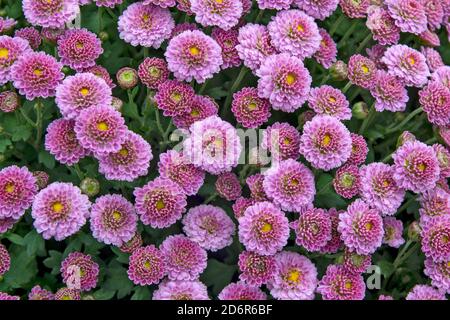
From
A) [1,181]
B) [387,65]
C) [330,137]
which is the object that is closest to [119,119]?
[1,181]

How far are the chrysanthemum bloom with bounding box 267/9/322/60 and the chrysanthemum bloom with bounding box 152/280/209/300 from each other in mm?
1082

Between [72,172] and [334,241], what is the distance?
115 cm

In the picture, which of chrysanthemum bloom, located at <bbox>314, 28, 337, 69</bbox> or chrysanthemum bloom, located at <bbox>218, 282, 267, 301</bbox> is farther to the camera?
chrysanthemum bloom, located at <bbox>314, 28, 337, 69</bbox>

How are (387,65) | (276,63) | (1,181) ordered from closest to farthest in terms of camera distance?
1. (1,181)
2. (276,63)
3. (387,65)

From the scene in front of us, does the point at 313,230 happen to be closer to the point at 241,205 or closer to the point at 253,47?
the point at 241,205

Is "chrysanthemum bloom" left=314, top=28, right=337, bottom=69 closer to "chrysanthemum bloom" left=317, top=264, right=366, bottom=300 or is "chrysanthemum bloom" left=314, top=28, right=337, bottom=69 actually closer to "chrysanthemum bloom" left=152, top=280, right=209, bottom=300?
"chrysanthemum bloom" left=317, top=264, right=366, bottom=300

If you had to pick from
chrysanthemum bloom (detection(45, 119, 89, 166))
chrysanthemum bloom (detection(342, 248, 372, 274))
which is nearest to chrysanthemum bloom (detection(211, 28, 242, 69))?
chrysanthemum bloom (detection(45, 119, 89, 166))

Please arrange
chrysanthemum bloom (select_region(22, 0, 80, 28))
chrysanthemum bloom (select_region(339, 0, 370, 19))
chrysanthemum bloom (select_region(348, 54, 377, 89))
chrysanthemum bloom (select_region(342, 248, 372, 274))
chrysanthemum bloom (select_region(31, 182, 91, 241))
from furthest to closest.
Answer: chrysanthemum bloom (select_region(339, 0, 370, 19))
chrysanthemum bloom (select_region(348, 54, 377, 89))
chrysanthemum bloom (select_region(22, 0, 80, 28))
chrysanthemum bloom (select_region(342, 248, 372, 274))
chrysanthemum bloom (select_region(31, 182, 91, 241))

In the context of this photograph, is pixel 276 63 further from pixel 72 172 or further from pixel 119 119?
pixel 72 172

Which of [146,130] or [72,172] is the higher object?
[146,130]

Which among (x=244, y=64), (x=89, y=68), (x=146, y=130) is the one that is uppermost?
(x=244, y=64)

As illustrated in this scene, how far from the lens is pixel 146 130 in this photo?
2.59m

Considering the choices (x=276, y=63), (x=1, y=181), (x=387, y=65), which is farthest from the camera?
(x=387, y=65)

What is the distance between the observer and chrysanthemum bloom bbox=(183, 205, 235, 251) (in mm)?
2404
